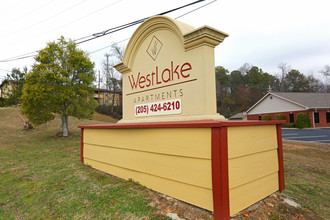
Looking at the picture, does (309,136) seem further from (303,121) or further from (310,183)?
(310,183)

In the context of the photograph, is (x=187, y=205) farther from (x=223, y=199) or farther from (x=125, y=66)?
(x=125, y=66)

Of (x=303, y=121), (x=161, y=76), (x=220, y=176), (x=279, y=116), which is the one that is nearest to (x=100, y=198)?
(x=220, y=176)

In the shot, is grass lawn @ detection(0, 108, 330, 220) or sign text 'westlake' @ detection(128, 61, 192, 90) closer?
grass lawn @ detection(0, 108, 330, 220)

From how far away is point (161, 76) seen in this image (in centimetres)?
421

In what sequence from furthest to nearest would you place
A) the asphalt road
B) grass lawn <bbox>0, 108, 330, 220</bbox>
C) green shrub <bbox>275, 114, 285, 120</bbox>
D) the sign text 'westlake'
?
green shrub <bbox>275, 114, 285, 120</bbox> → the asphalt road → the sign text 'westlake' → grass lawn <bbox>0, 108, 330, 220</bbox>

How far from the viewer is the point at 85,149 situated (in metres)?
5.93

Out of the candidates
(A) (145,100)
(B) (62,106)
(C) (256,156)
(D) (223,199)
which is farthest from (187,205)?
(B) (62,106)

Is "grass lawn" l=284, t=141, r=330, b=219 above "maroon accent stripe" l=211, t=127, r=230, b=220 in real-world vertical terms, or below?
below

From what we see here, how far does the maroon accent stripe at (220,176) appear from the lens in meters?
2.52

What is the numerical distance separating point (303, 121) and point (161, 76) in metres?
26.7

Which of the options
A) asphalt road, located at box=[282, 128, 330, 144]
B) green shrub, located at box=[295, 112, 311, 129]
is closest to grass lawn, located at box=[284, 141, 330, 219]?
asphalt road, located at box=[282, 128, 330, 144]

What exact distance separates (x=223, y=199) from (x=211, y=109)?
1.51 meters

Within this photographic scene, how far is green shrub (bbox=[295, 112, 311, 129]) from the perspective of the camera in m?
24.0

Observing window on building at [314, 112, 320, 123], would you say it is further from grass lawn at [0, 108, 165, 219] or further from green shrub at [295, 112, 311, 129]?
grass lawn at [0, 108, 165, 219]
